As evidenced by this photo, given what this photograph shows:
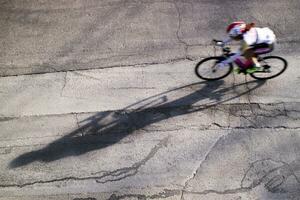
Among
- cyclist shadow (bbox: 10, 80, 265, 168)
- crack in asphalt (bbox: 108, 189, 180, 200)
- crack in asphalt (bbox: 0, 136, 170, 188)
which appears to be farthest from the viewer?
Result: cyclist shadow (bbox: 10, 80, 265, 168)

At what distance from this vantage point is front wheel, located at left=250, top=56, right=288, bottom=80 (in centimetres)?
668

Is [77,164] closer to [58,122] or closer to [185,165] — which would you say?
[58,122]

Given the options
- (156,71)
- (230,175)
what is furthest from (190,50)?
(230,175)

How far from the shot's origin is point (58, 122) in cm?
687

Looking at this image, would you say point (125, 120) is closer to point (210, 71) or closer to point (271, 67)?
point (210, 71)

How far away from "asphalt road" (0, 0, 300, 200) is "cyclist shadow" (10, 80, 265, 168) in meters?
0.02

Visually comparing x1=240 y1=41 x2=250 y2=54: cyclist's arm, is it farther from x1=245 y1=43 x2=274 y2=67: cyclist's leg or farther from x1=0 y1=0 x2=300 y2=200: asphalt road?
x1=0 y1=0 x2=300 y2=200: asphalt road

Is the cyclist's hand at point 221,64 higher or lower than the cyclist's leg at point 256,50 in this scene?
lower

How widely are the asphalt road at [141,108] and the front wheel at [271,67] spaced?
143 millimetres

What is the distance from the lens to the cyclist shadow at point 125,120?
21.5 ft

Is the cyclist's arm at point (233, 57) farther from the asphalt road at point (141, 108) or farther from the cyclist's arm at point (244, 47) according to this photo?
the asphalt road at point (141, 108)

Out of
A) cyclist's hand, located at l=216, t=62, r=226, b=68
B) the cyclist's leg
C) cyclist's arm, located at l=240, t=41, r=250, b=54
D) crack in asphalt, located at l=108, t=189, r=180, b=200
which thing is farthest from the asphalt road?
cyclist's arm, located at l=240, t=41, r=250, b=54

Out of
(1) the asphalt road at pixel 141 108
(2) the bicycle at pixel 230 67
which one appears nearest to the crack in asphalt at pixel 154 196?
(1) the asphalt road at pixel 141 108

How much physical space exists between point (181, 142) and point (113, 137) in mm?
1273
